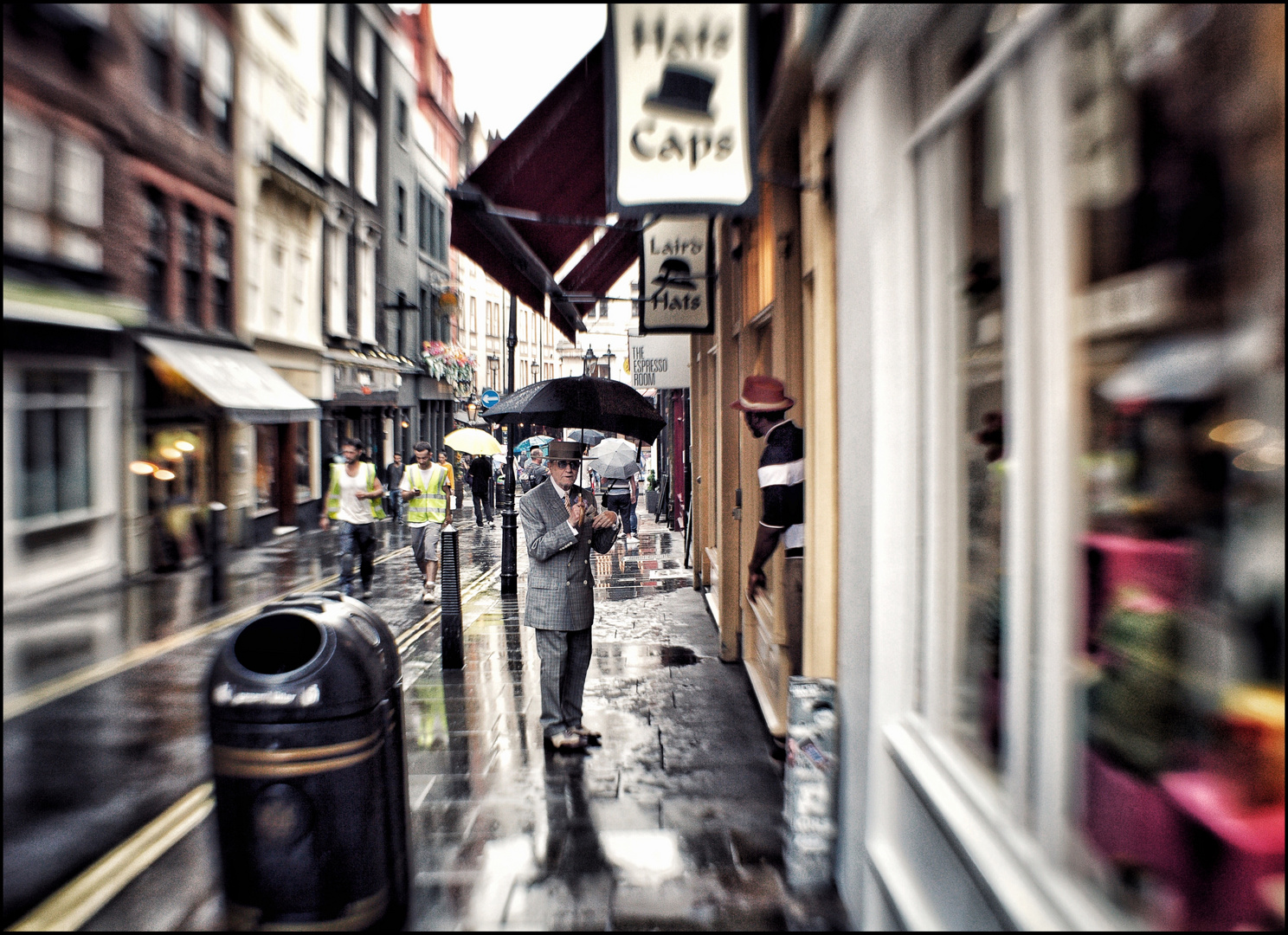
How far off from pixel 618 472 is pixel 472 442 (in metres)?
2.94

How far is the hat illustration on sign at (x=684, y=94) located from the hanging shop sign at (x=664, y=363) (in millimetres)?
9610

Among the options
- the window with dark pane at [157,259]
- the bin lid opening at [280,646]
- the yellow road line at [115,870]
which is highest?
the window with dark pane at [157,259]

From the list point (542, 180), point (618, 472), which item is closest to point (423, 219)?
point (542, 180)

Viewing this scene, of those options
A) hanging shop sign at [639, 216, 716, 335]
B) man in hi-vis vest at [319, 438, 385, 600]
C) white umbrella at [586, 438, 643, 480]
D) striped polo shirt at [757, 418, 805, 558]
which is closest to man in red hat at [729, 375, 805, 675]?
striped polo shirt at [757, 418, 805, 558]

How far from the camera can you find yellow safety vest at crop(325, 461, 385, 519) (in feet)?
31.1

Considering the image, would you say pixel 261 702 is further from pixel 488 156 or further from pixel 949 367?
pixel 488 156

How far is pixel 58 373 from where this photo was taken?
358 cm

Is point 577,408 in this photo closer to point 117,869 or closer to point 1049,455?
point 117,869

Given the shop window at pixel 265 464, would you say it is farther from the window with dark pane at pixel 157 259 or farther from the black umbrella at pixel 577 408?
the black umbrella at pixel 577 408

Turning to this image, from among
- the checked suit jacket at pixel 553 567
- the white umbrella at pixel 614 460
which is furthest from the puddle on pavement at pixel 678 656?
the white umbrella at pixel 614 460

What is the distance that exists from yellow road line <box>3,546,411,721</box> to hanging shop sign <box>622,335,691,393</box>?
7.22 m

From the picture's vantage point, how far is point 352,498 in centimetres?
995

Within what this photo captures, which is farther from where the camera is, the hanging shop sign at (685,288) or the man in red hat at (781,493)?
the hanging shop sign at (685,288)

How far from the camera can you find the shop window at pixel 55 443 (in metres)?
3.43
